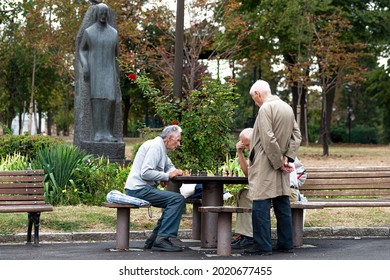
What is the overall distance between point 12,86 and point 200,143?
4547 centimetres

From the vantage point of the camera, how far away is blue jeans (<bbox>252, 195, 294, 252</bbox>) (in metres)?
9.71

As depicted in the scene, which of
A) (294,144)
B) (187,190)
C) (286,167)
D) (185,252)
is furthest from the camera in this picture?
(187,190)

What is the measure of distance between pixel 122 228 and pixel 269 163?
192 cm

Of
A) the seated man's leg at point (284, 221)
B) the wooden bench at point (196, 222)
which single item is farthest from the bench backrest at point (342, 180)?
the seated man's leg at point (284, 221)

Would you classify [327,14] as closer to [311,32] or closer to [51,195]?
[311,32]

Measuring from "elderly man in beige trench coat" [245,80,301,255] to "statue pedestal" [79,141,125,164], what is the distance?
8473 millimetres

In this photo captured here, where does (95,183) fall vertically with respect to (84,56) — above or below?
below

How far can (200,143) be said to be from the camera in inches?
496

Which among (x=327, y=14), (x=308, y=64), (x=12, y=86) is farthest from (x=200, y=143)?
(x=12, y=86)

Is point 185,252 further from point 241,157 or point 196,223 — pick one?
point 196,223

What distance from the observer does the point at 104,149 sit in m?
18.0

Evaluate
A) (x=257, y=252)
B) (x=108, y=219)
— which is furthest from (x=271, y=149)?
(x=108, y=219)

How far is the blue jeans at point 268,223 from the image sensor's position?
9.71 metres

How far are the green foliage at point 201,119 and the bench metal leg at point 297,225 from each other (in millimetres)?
2083
